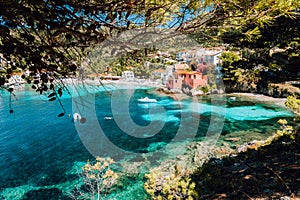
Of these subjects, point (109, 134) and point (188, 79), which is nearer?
point (109, 134)

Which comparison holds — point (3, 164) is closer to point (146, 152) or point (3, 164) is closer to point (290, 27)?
point (146, 152)

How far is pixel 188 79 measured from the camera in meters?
32.1

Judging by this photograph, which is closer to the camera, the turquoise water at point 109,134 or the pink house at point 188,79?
the turquoise water at point 109,134

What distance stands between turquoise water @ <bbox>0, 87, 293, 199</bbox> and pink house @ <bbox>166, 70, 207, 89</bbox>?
593 centimetres

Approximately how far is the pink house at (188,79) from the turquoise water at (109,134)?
19.5 ft

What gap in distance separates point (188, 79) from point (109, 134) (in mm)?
19529

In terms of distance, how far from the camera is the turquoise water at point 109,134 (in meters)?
8.89

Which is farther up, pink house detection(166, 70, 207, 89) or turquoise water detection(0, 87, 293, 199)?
pink house detection(166, 70, 207, 89)

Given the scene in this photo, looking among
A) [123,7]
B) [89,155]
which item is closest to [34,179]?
[89,155]

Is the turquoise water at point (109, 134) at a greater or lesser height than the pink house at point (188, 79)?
lesser

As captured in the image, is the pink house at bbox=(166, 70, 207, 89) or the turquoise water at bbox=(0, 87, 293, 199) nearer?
the turquoise water at bbox=(0, 87, 293, 199)

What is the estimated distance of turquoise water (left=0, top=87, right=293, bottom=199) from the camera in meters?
8.89

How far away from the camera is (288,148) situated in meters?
7.36

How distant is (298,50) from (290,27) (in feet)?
37.7
